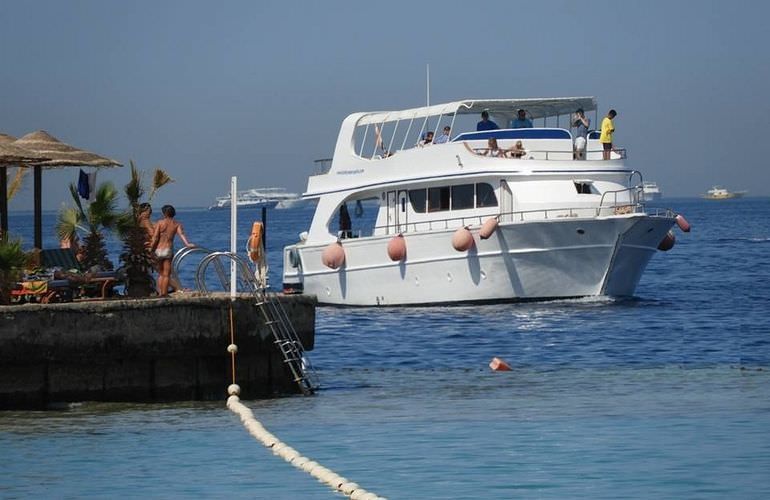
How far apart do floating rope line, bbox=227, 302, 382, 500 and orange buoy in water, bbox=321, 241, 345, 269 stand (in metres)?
16.0

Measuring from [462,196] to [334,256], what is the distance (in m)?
3.54

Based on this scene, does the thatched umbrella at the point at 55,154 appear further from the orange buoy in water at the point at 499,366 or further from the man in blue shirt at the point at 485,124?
the man in blue shirt at the point at 485,124

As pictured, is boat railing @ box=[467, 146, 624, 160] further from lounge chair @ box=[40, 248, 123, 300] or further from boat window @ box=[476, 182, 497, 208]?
lounge chair @ box=[40, 248, 123, 300]

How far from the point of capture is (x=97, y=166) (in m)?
21.1

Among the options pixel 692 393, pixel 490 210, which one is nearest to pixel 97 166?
pixel 692 393

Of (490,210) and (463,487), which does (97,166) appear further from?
(490,210)

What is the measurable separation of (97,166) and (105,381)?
4.30m

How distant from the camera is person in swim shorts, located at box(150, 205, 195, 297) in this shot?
65.0 ft

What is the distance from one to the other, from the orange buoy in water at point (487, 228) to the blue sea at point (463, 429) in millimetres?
3095

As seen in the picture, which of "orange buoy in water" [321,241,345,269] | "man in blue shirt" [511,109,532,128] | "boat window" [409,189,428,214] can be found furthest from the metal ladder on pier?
"man in blue shirt" [511,109,532,128]

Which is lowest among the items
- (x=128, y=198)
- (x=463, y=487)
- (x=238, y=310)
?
(x=463, y=487)

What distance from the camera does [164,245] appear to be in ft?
65.2

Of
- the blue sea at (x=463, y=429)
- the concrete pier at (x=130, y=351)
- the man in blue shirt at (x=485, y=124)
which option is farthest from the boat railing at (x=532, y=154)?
the concrete pier at (x=130, y=351)

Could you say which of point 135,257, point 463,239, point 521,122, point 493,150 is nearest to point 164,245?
point 135,257
